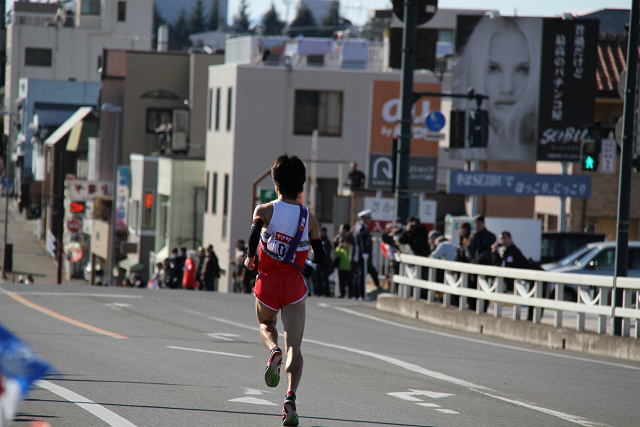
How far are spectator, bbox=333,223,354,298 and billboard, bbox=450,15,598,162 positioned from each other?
304 inches

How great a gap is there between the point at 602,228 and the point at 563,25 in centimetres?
778

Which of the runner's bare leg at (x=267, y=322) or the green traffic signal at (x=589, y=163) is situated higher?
the green traffic signal at (x=589, y=163)

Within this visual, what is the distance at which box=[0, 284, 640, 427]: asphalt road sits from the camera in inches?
300

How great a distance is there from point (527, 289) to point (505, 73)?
52.6 feet

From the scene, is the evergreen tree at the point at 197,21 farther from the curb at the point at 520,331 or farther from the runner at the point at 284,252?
the runner at the point at 284,252

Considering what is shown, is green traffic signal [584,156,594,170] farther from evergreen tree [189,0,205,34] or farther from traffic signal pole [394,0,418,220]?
evergreen tree [189,0,205,34]

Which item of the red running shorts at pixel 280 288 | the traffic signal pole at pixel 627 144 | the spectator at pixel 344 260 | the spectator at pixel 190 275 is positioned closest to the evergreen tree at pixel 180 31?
Result: the spectator at pixel 190 275

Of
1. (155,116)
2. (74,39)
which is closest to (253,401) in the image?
(155,116)

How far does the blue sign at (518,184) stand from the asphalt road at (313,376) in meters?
10.1

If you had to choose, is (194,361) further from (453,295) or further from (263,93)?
(263,93)

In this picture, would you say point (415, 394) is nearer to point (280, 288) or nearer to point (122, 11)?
point (280, 288)

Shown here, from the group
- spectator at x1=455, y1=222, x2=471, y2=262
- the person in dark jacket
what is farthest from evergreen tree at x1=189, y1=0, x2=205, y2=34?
the person in dark jacket

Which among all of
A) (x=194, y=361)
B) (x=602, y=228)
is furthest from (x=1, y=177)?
(x=194, y=361)

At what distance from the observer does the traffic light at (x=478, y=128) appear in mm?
20906
